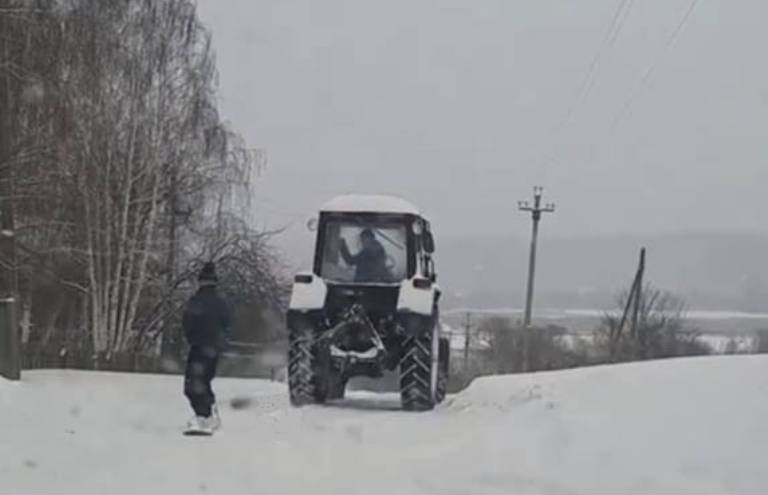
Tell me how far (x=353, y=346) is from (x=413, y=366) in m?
0.88

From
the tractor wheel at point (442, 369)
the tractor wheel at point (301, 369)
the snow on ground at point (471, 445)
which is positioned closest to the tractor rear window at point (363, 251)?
the tractor wheel at point (301, 369)

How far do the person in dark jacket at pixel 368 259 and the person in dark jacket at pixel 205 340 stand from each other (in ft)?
11.7

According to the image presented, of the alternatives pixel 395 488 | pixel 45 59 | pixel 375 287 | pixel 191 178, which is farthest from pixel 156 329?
pixel 395 488

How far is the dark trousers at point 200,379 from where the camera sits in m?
10.3

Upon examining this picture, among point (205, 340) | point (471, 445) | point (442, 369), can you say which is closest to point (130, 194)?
point (442, 369)

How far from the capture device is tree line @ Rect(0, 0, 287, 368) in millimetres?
23516

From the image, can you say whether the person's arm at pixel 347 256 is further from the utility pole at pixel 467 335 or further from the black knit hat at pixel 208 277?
the utility pole at pixel 467 335

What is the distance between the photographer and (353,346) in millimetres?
13516

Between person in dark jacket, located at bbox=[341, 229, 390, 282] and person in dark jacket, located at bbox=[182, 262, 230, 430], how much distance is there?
356 cm

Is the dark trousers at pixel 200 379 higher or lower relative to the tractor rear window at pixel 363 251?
lower

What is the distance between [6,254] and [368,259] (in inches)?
207

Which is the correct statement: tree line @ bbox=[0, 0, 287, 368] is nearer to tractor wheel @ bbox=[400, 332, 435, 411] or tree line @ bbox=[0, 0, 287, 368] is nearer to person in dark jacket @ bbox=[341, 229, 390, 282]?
person in dark jacket @ bbox=[341, 229, 390, 282]

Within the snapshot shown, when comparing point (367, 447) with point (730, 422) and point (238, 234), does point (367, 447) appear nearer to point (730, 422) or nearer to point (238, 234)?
point (730, 422)

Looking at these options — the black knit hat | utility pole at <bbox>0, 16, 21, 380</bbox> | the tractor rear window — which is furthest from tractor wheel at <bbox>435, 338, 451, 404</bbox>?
utility pole at <bbox>0, 16, 21, 380</bbox>
